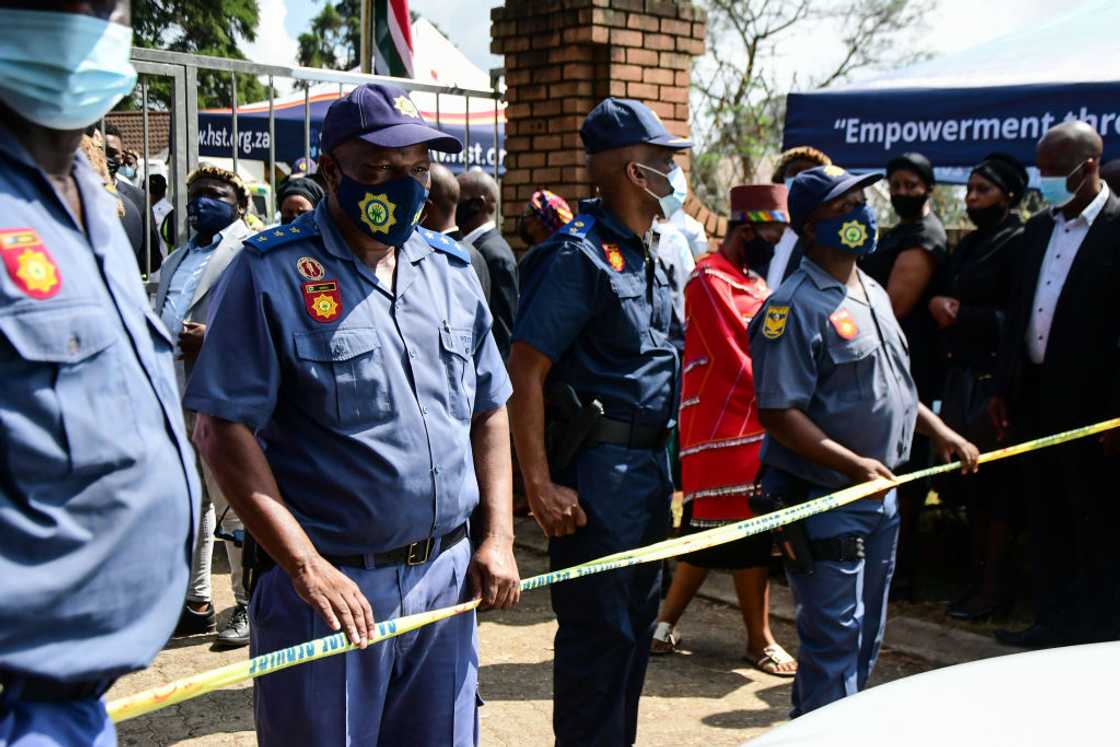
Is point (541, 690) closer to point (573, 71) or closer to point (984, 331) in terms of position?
point (984, 331)

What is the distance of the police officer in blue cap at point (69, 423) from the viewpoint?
1.73 meters

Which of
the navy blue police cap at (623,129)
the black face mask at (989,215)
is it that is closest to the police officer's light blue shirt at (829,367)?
the navy blue police cap at (623,129)

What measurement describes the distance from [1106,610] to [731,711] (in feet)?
6.20

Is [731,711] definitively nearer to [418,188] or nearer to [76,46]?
[418,188]

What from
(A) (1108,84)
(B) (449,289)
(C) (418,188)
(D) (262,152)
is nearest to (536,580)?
(B) (449,289)

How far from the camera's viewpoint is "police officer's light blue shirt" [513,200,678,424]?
3879mm

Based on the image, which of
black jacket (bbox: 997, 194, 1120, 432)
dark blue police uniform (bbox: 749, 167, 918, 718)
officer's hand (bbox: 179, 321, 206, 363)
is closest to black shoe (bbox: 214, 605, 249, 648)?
officer's hand (bbox: 179, 321, 206, 363)

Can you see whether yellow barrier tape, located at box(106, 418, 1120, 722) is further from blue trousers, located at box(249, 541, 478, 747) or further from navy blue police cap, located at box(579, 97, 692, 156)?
navy blue police cap, located at box(579, 97, 692, 156)

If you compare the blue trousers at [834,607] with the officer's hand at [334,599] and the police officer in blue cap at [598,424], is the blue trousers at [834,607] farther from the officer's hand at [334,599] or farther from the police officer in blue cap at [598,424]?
the officer's hand at [334,599]

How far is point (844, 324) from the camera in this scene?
3979 mm

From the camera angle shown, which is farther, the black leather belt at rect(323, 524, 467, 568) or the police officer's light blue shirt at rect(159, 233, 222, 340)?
the police officer's light blue shirt at rect(159, 233, 222, 340)

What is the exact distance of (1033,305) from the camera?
232 inches

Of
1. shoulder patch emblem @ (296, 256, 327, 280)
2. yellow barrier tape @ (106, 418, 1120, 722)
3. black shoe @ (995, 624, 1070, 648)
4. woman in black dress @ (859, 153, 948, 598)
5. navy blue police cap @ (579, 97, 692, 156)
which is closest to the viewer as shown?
yellow barrier tape @ (106, 418, 1120, 722)

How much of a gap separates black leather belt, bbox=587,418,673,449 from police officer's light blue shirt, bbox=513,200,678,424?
0.09 feet
